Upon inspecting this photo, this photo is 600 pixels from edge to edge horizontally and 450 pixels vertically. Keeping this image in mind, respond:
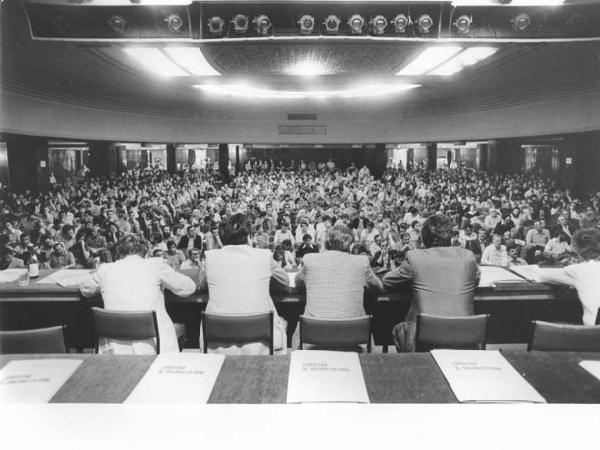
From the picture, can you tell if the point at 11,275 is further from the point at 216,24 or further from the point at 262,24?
the point at 262,24

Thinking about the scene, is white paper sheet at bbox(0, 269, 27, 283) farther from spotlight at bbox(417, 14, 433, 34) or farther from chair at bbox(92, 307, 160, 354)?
spotlight at bbox(417, 14, 433, 34)

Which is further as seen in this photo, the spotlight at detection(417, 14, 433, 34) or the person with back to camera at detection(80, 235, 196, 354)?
the spotlight at detection(417, 14, 433, 34)

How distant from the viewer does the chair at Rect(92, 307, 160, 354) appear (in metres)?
2.21

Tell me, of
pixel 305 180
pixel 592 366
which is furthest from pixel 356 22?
pixel 305 180

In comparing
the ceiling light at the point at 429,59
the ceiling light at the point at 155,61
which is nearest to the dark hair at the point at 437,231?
the ceiling light at the point at 429,59

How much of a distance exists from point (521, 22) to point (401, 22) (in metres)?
0.98

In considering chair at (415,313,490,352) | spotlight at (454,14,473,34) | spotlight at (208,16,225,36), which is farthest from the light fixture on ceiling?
chair at (415,313,490,352)

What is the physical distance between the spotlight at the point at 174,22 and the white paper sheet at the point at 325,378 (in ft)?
9.83

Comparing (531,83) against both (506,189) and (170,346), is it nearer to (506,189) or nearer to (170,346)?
(506,189)

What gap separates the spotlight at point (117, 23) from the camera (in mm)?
3441

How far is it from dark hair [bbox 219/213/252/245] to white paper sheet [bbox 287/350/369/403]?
1.03m

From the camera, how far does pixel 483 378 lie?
4.77ft

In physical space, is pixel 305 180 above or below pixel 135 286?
above

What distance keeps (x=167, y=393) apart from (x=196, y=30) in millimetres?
3076
